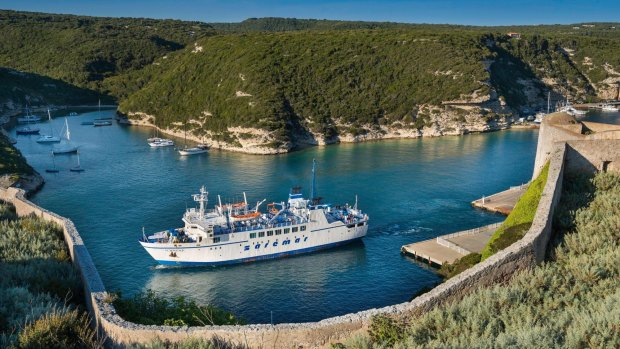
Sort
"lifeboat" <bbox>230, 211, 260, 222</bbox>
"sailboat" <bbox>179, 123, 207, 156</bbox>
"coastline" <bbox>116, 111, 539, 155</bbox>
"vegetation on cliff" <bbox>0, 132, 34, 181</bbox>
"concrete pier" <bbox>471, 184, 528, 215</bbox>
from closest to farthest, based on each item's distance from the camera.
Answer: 1. "lifeboat" <bbox>230, 211, 260, 222</bbox>
2. "concrete pier" <bbox>471, 184, 528, 215</bbox>
3. "vegetation on cliff" <bbox>0, 132, 34, 181</bbox>
4. "sailboat" <bbox>179, 123, 207, 156</bbox>
5. "coastline" <bbox>116, 111, 539, 155</bbox>

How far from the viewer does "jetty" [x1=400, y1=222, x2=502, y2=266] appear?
89.0ft

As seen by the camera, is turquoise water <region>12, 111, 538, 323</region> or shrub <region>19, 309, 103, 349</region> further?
turquoise water <region>12, 111, 538, 323</region>

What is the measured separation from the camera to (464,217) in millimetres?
34562

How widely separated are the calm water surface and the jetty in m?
0.83

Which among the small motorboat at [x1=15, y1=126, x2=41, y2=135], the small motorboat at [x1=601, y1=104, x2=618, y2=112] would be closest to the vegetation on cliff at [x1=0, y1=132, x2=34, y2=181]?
the small motorboat at [x1=15, y1=126, x2=41, y2=135]

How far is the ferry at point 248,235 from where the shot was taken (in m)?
28.0

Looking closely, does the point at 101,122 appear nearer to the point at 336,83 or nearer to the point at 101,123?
the point at 101,123

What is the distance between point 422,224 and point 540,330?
2443 centimetres

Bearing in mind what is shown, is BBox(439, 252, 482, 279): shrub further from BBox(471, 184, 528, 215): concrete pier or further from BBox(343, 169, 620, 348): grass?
BBox(471, 184, 528, 215): concrete pier

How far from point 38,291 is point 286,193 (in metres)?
27.5

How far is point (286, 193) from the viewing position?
40.8m

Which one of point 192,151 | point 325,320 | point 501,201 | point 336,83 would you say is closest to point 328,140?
point 336,83

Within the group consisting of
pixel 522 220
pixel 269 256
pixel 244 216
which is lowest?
pixel 269 256

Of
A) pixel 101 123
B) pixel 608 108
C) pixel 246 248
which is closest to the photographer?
pixel 246 248
